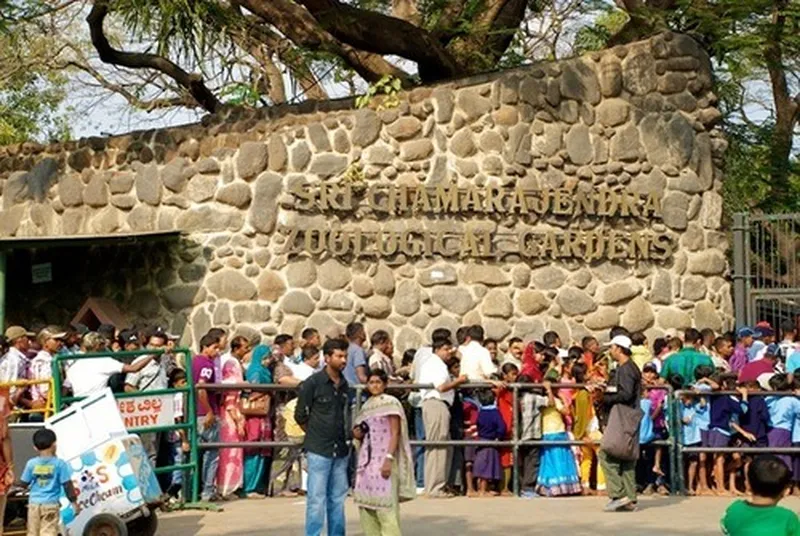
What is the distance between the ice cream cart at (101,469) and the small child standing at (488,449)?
4.22m

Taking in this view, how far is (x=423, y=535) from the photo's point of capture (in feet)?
43.2

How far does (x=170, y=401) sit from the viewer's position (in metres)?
14.5

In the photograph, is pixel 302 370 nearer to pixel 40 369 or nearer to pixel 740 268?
pixel 40 369

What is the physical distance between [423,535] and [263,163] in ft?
23.7

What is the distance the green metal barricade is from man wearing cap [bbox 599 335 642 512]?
372cm

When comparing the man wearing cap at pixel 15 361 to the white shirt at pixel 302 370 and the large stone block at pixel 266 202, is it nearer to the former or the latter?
the white shirt at pixel 302 370

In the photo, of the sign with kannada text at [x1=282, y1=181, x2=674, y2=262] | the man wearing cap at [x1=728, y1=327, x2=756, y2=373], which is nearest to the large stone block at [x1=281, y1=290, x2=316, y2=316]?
the sign with kannada text at [x1=282, y1=181, x2=674, y2=262]

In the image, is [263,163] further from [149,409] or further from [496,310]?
[149,409]

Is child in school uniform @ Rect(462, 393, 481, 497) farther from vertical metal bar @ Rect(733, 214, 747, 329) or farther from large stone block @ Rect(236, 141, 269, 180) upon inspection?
vertical metal bar @ Rect(733, 214, 747, 329)

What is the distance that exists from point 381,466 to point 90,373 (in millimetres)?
3356

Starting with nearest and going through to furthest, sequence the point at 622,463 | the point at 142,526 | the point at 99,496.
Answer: the point at 99,496 < the point at 142,526 < the point at 622,463

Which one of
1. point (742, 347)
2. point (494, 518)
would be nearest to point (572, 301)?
point (742, 347)

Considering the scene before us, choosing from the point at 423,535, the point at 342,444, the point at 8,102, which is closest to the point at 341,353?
the point at 342,444

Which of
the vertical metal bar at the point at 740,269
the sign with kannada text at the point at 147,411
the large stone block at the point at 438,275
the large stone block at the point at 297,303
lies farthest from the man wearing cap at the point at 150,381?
the vertical metal bar at the point at 740,269
